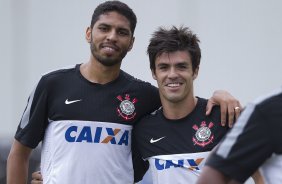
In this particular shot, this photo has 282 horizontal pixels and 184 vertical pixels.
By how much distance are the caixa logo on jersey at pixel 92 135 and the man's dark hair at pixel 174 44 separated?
0.39 m

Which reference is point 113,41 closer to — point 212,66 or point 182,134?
point 182,134

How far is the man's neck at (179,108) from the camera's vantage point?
118 inches

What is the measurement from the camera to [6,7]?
6730mm

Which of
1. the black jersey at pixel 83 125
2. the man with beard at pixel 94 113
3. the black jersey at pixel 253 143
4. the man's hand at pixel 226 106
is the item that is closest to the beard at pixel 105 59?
the man with beard at pixel 94 113

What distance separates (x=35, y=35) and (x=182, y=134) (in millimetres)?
4090

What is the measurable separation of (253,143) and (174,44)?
4.11ft

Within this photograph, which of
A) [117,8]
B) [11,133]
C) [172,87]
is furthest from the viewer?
[11,133]

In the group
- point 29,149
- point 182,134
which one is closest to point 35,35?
point 29,149

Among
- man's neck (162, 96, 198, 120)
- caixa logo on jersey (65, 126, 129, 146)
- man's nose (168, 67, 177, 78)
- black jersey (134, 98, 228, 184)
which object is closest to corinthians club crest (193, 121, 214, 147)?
black jersey (134, 98, 228, 184)

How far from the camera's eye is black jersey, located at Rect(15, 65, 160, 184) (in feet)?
9.89

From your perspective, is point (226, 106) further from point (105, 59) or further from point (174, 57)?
point (105, 59)

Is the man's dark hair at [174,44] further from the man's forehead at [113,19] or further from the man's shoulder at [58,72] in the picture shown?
the man's shoulder at [58,72]

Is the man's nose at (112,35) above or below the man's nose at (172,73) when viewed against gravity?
above

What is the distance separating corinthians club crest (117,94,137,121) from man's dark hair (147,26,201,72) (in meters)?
0.20
